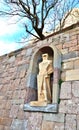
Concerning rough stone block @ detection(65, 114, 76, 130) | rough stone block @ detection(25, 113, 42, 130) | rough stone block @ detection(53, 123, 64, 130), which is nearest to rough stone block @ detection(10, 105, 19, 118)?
rough stone block @ detection(25, 113, 42, 130)

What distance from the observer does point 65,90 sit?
2891mm

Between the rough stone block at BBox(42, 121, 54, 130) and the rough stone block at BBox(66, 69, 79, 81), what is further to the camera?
the rough stone block at BBox(66, 69, 79, 81)

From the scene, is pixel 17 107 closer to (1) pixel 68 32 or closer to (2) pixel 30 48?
(2) pixel 30 48

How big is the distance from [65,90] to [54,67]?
0.48m

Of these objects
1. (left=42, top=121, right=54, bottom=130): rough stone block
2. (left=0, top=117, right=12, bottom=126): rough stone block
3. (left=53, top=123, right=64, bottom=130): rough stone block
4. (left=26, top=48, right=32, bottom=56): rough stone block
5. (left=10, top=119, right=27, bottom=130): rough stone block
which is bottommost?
(left=0, top=117, right=12, bottom=126): rough stone block

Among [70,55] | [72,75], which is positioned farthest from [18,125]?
[70,55]

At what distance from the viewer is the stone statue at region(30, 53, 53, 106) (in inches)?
122

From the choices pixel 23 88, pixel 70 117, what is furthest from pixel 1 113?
pixel 70 117

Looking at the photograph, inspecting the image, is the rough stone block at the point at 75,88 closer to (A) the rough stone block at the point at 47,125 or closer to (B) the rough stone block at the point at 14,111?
(A) the rough stone block at the point at 47,125

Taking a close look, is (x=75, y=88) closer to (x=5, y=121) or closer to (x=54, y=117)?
(x=54, y=117)

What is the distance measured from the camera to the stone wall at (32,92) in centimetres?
271

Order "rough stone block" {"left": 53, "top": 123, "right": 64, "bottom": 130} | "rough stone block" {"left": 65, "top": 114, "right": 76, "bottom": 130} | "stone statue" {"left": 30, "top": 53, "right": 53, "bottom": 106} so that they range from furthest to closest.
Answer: "stone statue" {"left": 30, "top": 53, "right": 53, "bottom": 106} → "rough stone block" {"left": 53, "top": 123, "right": 64, "bottom": 130} → "rough stone block" {"left": 65, "top": 114, "right": 76, "bottom": 130}

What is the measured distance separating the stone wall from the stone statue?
0.69 feet

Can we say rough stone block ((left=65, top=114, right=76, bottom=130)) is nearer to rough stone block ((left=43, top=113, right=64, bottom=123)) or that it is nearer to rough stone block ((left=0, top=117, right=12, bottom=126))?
rough stone block ((left=43, top=113, right=64, bottom=123))
